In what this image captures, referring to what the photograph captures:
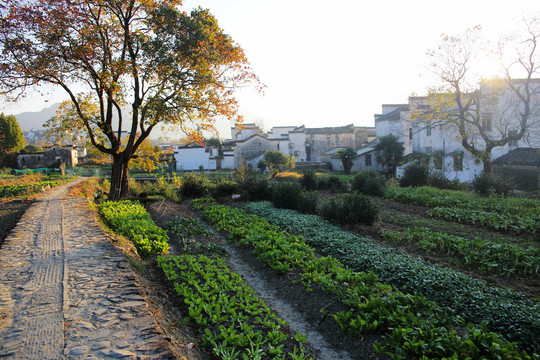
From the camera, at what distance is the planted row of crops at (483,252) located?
596cm

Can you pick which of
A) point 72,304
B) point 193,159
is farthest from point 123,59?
point 193,159

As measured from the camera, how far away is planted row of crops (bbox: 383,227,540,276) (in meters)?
5.96

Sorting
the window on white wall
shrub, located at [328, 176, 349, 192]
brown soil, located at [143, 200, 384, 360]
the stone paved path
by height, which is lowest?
brown soil, located at [143, 200, 384, 360]

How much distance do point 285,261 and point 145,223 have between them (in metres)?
4.95

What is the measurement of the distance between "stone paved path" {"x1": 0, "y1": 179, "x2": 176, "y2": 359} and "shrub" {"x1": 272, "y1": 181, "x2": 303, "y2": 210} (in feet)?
24.2

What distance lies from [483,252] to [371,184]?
1001 cm

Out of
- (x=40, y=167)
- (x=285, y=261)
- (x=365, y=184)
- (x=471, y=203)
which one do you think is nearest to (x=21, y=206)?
(x=285, y=261)

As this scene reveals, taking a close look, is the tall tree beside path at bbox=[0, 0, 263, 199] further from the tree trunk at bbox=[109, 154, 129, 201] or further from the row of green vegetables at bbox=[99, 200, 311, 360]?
the row of green vegetables at bbox=[99, 200, 311, 360]

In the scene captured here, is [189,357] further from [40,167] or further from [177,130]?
[40,167]

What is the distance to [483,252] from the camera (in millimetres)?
6617

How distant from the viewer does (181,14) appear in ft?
43.3

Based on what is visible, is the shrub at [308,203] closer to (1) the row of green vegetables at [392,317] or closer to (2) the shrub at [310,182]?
(1) the row of green vegetables at [392,317]

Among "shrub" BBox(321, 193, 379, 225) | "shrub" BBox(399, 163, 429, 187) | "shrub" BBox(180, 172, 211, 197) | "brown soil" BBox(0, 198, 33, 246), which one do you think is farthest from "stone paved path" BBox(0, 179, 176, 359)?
"shrub" BBox(399, 163, 429, 187)

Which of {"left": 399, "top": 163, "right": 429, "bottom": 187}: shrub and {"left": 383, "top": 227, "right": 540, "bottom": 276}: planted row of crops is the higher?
{"left": 399, "top": 163, "right": 429, "bottom": 187}: shrub
